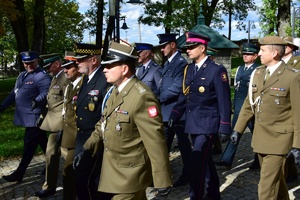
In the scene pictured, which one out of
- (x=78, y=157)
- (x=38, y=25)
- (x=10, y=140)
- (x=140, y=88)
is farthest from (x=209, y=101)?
(x=38, y=25)

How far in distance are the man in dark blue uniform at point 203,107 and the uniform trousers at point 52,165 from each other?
1937 millimetres

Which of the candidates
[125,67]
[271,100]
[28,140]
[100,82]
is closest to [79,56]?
[100,82]

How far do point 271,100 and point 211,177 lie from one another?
1.46 metres

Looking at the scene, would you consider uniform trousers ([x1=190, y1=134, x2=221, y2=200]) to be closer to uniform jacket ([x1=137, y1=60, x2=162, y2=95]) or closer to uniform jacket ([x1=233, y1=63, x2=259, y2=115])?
uniform jacket ([x1=137, y1=60, x2=162, y2=95])

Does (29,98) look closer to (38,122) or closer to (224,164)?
(38,122)

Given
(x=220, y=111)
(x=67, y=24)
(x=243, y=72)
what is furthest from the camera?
(x=67, y=24)

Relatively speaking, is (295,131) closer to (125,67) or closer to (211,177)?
(211,177)

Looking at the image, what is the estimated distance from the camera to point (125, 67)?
3.88 meters

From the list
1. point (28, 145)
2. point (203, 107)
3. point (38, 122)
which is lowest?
point (28, 145)

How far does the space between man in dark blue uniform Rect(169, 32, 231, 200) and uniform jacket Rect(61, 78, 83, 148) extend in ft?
4.52

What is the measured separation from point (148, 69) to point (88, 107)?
2.69 meters

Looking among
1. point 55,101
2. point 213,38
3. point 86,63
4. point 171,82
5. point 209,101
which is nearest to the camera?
point 86,63

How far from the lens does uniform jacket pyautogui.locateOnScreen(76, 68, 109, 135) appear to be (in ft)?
15.8

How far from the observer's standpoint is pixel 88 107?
15.9ft
